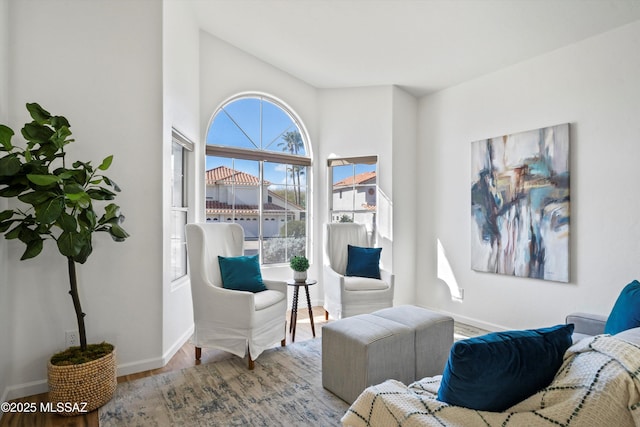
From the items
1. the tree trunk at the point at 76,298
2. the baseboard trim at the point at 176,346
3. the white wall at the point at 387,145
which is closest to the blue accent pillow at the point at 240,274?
the baseboard trim at the point at 176,346

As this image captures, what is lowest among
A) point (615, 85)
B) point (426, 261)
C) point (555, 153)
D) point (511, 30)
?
point (426, 261)

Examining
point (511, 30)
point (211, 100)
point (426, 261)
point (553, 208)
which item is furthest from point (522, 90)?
point (211, 100)

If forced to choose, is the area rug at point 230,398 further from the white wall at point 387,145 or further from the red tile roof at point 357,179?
the red tile roof at point 357,179

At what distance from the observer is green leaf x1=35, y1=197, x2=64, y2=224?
194cm

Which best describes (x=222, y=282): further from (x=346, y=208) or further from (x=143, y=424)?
(x=346, y=208)

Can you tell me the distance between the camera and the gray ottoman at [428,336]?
97.1 inches

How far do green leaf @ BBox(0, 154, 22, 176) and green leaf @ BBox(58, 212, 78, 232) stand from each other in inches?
12.7

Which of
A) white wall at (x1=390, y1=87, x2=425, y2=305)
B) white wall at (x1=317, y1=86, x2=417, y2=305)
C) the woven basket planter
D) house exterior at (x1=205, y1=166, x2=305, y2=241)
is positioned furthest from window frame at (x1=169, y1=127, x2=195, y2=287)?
white wall at (x1=390, y1=87, x2=425, y2=305)

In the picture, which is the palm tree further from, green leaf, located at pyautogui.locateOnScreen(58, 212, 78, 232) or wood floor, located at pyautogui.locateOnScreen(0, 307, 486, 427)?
green leaf, located at pyautogui.locateOnScreen(58, 212, 78, 232)

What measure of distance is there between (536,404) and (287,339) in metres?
2.63

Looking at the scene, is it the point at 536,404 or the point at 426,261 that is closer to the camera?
the point at 536,404

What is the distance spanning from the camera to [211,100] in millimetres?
3955

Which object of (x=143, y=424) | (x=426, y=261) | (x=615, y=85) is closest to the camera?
(x=143, y=424)

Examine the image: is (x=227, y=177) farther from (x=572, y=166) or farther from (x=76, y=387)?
(x=572, y=166)
